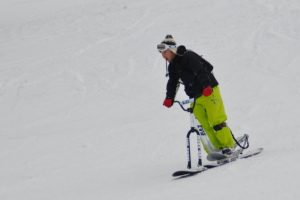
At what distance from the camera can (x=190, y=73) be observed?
816cm

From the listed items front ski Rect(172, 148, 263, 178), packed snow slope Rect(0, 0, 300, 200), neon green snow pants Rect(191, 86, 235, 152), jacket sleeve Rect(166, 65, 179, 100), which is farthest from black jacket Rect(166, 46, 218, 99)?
packed snow slope Rect(0, 0, 300, 200)

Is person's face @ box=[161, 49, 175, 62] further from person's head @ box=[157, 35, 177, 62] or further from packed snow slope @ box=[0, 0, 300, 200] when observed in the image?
packed snow slope @ box=[0, 0, 300, 200]

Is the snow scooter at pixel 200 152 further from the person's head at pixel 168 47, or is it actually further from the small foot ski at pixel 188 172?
the person's head at pixel 168 47

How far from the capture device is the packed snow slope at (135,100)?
802cm

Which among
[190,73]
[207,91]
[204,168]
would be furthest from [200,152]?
[190,73]

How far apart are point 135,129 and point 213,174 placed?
5056 millimetres

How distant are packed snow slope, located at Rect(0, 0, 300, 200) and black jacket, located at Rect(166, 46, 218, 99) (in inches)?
46.1

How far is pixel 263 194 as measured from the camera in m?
5.69

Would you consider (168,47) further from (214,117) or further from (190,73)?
(214,117)

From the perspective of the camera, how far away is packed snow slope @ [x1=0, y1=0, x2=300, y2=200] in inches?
316

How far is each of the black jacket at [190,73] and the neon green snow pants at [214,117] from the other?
0.47 feet

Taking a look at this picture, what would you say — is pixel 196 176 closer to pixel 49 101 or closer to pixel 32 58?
pixel 49 101

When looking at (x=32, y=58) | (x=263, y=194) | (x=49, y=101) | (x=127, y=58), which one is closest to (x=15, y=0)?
(x=32, y=58)

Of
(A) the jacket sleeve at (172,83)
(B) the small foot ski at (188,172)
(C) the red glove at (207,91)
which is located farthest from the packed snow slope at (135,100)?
(A) the jacket sleeve at (172,83)
